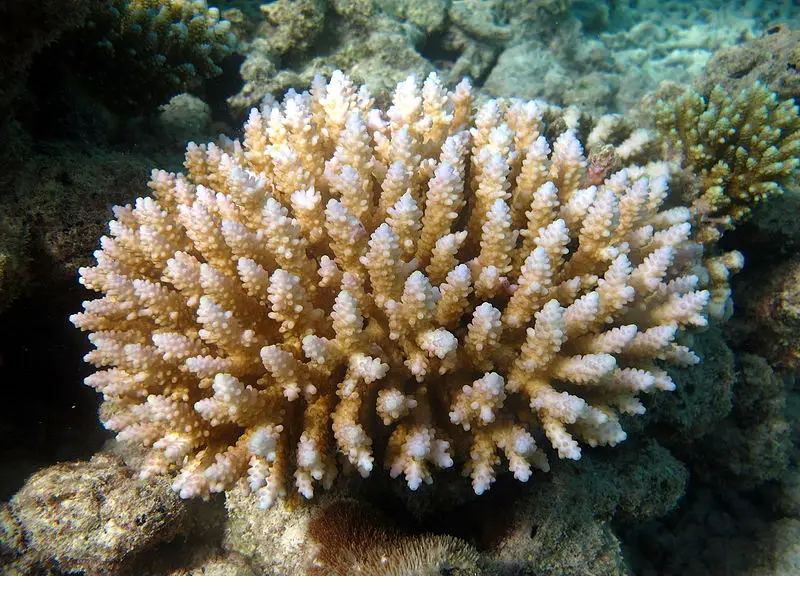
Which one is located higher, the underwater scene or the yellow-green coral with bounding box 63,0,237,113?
the yellow-green coral with bounding box 63,0,237,113

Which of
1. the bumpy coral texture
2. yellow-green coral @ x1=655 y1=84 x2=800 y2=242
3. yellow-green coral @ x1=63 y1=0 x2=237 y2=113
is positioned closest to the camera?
the bumpy coral texture

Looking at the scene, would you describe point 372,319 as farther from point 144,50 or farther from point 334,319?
point 144,50

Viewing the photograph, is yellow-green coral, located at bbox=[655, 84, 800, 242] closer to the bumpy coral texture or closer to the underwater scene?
the underwater scene

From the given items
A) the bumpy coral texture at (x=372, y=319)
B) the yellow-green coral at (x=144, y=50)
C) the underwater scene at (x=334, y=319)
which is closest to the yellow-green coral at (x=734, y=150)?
the underwater scene at (x=334, y=319)

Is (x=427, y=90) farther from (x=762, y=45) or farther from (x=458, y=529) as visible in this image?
(x=762, y=45)

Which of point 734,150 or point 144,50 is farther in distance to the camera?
point 734,150

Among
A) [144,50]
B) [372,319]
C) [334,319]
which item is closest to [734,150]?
[372,319]

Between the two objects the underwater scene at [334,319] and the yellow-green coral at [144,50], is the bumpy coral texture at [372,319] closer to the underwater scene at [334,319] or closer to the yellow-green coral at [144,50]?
the underwater scene at [334,319]

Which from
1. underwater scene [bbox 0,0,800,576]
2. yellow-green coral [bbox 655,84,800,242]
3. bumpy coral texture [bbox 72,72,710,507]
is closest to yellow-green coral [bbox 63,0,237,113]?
underwater scene [bbox 0,0,800,576]
